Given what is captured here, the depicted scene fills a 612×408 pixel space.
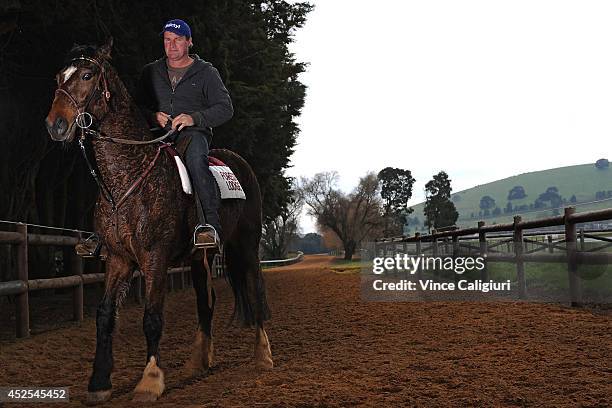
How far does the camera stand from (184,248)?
4.59 m

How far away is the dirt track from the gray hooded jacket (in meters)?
2.11

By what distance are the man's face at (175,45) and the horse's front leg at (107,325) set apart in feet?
5.57

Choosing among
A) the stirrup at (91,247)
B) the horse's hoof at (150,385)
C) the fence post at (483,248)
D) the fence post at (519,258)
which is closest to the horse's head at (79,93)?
the stirrup at (91,247)

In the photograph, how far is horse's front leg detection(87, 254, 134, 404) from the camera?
13.2 ft

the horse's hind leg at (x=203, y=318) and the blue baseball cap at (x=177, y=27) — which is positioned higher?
the blue baseball cap at (x=177, y=27)

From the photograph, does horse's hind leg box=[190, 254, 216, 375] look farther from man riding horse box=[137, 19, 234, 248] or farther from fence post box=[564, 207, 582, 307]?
fence post box=[564, 207, 582, 307]

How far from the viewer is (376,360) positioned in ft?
16.6

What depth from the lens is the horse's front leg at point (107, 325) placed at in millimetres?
4027

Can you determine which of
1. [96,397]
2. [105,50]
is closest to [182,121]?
[105,50]

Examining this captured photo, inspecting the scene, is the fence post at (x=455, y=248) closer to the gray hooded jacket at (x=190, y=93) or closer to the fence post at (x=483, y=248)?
the fence post at (x=483, y=248)

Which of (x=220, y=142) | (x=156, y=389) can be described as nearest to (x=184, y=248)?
(x=156, y=389)

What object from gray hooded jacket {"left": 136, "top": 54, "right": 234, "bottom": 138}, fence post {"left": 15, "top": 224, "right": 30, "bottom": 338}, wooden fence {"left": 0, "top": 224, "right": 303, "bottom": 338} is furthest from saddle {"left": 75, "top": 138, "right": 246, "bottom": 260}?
fence post {"left": 15, "top": 224, "right": 30, "bottom": 338}

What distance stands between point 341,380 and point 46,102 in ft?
33.8

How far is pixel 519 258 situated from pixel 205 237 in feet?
25.7
